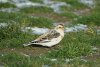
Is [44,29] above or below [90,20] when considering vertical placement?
above

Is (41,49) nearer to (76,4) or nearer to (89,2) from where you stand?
(76,4)

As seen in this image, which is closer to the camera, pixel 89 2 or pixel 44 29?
pixel 44 29

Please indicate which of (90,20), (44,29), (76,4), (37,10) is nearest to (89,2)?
(76,4)

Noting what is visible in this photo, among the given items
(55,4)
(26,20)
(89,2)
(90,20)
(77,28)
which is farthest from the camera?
(89,2)

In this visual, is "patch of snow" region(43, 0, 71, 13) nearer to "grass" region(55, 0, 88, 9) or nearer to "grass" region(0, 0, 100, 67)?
"grass" region(55, 0, 88, 9)

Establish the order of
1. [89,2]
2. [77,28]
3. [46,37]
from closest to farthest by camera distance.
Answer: [46,37] < [77,28] < [89,2]

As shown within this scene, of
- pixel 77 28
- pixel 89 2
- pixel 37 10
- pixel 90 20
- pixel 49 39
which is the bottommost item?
pixel 89 2

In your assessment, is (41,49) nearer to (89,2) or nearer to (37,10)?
(37,10)

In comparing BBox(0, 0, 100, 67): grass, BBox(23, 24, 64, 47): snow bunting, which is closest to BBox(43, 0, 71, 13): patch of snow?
BBox(0, 0, 100, 67): grass

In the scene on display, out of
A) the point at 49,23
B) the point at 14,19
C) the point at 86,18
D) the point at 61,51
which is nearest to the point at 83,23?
the point at 86,18

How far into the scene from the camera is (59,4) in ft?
78.6

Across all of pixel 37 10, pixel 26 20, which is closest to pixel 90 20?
pixel 26 20

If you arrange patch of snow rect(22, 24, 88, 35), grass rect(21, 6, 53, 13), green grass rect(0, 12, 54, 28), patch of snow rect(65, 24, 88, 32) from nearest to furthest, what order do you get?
patch of snow rect(22, 24, 88, 35), patch of snow rect(65, 24, 88, 32), green grass rect(0, 12, 54, 28), grass rect(21, 6, 53, 13)

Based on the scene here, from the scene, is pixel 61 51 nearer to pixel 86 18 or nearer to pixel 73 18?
pixel 86 18
